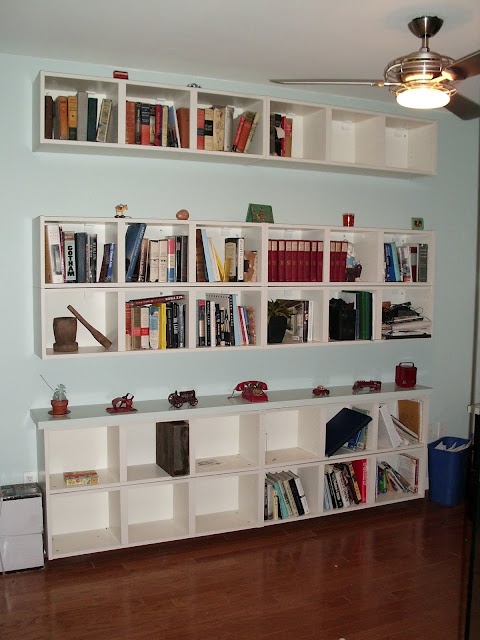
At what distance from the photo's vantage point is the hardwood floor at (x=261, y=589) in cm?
276

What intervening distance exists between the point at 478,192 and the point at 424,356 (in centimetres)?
125

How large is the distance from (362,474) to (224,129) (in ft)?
7.37

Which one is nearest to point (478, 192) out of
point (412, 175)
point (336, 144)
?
point (412, 175)

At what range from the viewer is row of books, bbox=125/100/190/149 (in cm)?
333

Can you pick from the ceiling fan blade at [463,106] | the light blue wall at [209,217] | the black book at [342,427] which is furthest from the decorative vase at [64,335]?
the ceiling fan blade at [463,106]

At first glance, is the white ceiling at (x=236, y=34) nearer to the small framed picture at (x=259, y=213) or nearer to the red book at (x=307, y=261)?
the small framed picture at (x=259, y=213)

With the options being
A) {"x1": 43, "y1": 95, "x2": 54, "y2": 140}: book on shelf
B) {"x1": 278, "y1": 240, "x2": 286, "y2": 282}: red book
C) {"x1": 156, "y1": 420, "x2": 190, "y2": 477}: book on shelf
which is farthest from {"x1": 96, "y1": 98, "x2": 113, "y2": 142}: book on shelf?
{"x1": 156, "y1": 420, "x2": 190, "y2": 477}: book on shelf

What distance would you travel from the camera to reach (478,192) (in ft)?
15.2

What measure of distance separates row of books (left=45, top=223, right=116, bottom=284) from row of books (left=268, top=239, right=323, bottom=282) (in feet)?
3.04

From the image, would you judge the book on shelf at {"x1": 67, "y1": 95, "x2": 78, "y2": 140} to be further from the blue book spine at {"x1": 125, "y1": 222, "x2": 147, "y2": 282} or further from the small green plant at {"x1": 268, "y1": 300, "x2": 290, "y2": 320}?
the small green plant at {"x1": 268, "y1": 300, "x2": 290, "y2": 320}

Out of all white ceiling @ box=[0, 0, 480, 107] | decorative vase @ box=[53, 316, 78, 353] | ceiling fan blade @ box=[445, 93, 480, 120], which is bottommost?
decorative vase @ box=[53, 316, 78, 353]

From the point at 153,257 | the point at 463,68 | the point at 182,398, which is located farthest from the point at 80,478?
the point at 463,68

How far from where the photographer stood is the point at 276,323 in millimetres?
3734

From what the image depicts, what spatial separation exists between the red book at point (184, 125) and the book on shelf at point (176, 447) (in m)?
1.52
